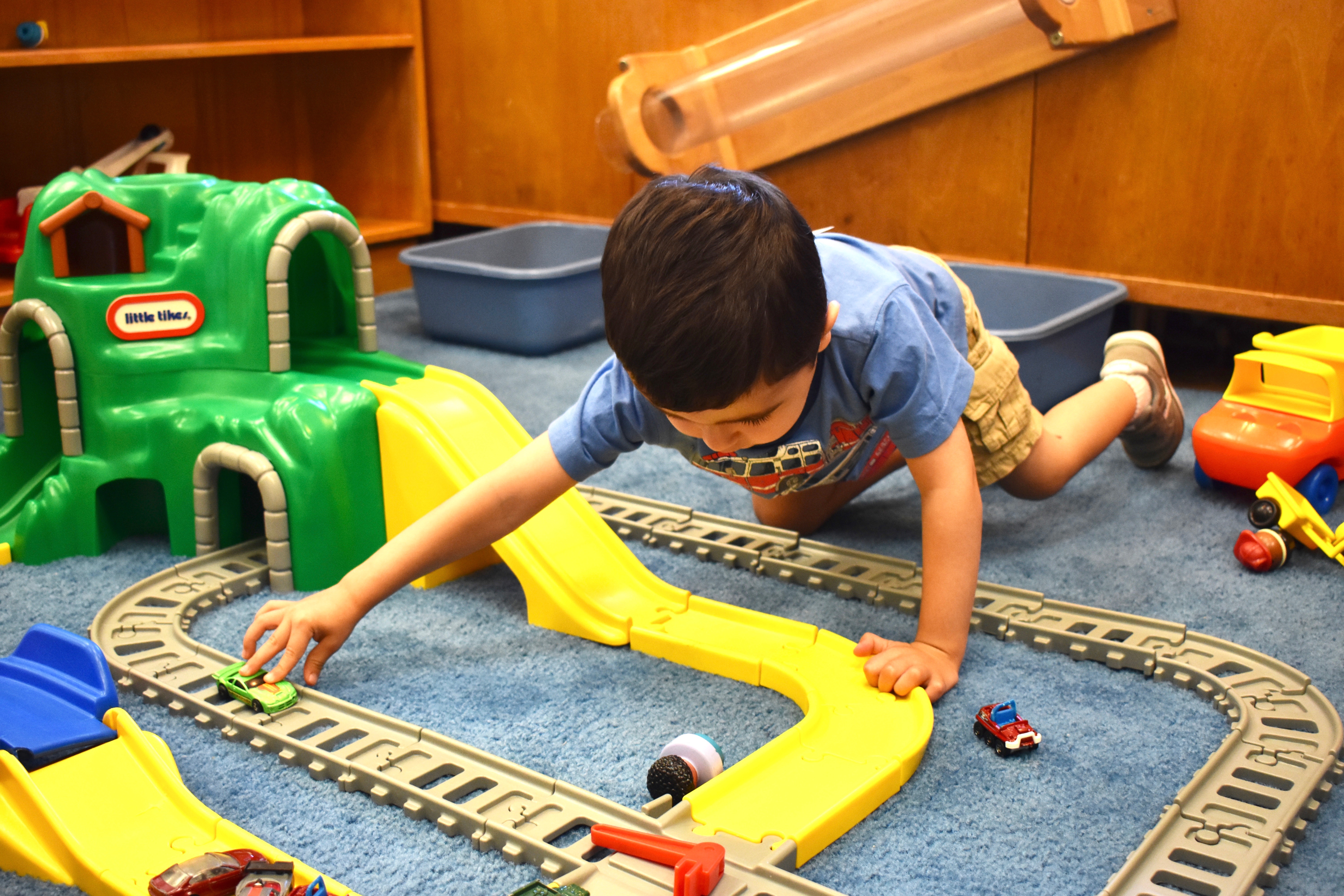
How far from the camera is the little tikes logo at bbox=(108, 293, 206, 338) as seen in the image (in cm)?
108

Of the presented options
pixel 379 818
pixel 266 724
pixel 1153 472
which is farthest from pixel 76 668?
pixel 1153 472

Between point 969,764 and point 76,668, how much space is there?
581 mm

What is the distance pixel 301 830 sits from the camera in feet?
2.31

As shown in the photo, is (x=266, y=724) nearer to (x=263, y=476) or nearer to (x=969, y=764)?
(x=263, y=476)

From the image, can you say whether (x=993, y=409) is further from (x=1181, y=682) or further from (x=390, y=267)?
(x=390, y=267)

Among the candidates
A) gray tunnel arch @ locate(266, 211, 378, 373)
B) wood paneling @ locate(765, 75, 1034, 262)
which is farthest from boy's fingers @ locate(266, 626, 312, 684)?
wood paneling @ locate(765, 75, 1034, 262)

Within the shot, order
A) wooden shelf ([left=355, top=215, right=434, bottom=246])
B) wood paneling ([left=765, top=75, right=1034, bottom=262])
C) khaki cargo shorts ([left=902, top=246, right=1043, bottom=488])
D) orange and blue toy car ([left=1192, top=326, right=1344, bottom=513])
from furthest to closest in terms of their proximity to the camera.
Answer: wooden shelf ([left=355, top=215, right=434, bottom=246])
wood paneling ([left=765, top=75, right=1034, bottom=262])
orange and blue toy car ([left=1192, top=326, right=1344, bottom=513])
khaki cargo shorts ([left=902, top=246, right=1043, bottom=488])

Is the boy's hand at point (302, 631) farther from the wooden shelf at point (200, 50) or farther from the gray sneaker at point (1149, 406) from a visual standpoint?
the wooden shelf at point (200, 50)

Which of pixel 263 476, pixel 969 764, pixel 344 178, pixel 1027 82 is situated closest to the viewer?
pixel 969 764

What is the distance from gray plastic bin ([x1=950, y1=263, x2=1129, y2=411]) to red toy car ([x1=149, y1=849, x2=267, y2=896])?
88cm

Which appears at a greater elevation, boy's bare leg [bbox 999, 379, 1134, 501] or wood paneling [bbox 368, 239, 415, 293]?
wood paneling [bbox 368, 239, 415, 293]

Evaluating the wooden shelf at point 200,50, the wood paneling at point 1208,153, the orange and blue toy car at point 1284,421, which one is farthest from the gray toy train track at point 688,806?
the wooden shelf at point 200,50

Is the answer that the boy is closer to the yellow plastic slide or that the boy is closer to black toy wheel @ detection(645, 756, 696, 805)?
the yellow plastic slide

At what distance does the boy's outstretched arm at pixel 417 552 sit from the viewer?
0.85 metres
